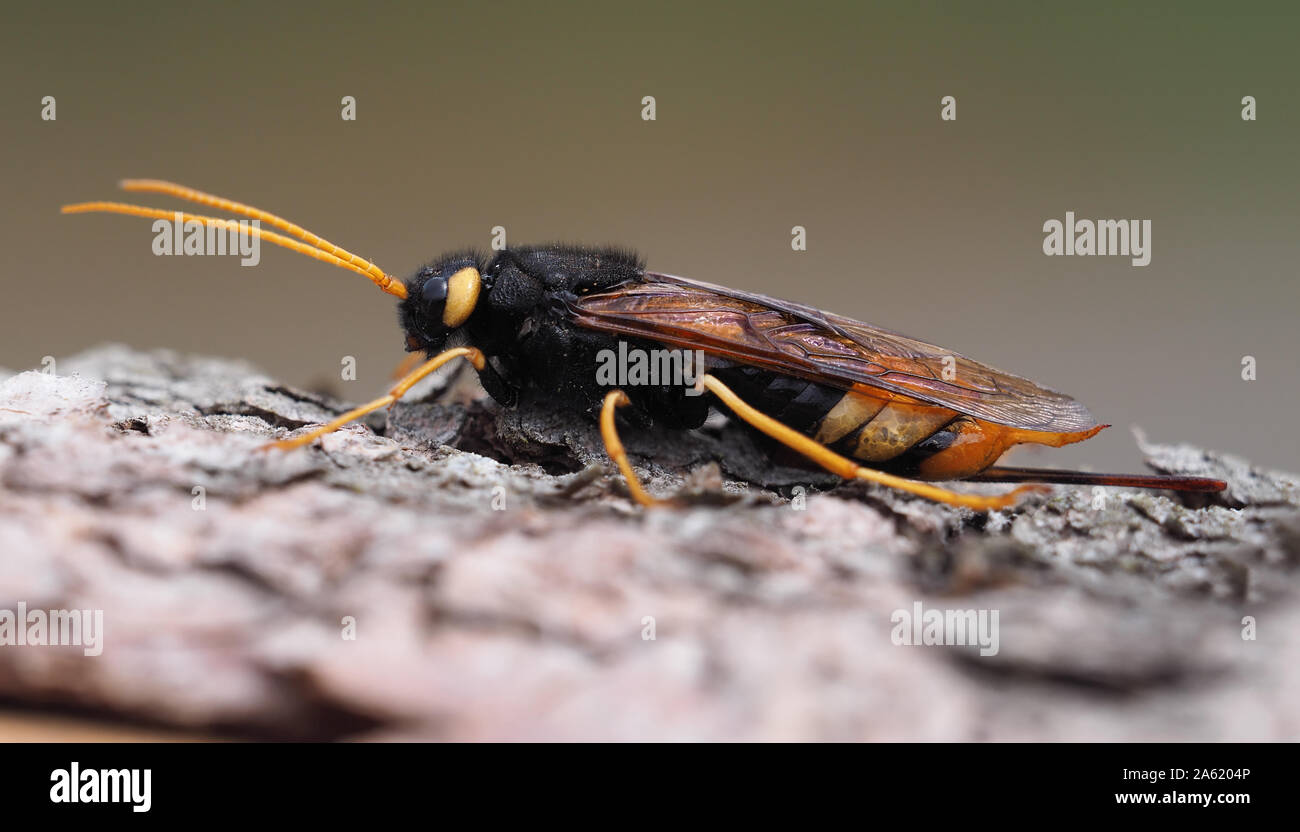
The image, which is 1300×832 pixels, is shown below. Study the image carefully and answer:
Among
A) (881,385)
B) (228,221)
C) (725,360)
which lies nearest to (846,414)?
(881,385)

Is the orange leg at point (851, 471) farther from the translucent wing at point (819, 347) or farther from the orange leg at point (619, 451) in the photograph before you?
the translucent wing at point (819, 347)

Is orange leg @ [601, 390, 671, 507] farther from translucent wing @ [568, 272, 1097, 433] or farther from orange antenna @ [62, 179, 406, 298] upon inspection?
orange antenna @ [62, 179, 406, 298]

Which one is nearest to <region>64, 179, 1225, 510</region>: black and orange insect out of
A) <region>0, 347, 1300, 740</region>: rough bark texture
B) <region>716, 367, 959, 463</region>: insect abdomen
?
<region>716, 367, 959, 463</region>: insect abdomen

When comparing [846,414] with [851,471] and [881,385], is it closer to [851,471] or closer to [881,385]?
[881,385]

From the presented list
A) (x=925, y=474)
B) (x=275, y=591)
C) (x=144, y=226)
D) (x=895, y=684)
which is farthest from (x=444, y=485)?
(x=144, y=226)

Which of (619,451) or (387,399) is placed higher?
(387,399)

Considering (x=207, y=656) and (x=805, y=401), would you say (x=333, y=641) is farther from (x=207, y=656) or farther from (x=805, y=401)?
(x=805, y=401)

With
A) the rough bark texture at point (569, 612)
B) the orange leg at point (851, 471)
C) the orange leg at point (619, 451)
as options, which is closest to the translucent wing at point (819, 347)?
the orange leg at point (851, 471)
